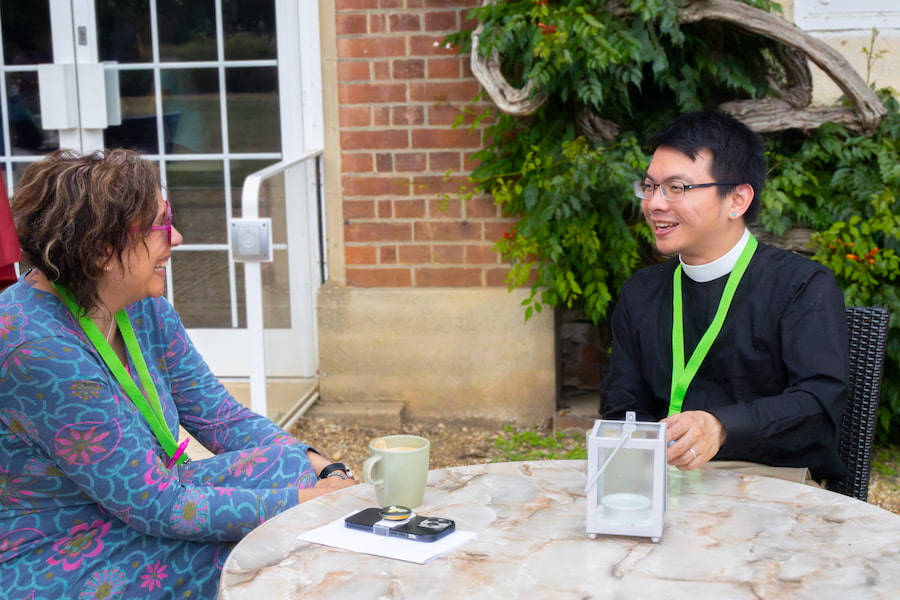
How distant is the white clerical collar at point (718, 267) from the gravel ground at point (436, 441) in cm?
198

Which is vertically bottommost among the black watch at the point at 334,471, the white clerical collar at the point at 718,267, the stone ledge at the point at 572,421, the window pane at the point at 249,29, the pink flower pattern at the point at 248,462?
the stone ledge at the point at 572,421

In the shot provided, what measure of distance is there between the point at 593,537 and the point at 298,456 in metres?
0.88

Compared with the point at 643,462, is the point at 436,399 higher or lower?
lower

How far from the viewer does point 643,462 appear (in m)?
1.62

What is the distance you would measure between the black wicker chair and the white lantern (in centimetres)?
102

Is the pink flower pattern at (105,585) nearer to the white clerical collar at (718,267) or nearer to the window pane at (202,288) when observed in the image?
the white clerical collar at (718,267)

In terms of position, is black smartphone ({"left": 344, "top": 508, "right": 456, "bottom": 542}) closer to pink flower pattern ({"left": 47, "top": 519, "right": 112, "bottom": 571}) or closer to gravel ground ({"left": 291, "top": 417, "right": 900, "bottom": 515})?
pink flower pattern ({"left": 47, "top": 519, "right": 112, "bottom": 571})

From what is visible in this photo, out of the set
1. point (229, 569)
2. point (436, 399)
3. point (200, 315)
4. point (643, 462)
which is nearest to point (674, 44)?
point (436, 399)

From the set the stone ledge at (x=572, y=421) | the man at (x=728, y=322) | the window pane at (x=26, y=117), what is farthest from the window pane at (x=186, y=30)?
the man at (x=728, y=322)

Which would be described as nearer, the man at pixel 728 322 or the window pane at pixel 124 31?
the man at pixel 728 322

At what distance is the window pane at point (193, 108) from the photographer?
16.1ft

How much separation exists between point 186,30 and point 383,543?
3868mm

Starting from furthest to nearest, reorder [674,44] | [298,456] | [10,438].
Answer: [674,44], [298,456], [10,438]

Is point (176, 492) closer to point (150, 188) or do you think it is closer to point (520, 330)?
point (150, 188)
